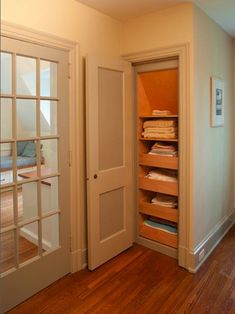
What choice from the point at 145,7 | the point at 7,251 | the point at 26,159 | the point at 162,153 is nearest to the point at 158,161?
the point at 162,153

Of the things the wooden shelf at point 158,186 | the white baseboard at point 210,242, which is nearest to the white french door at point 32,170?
the wooden shelf at point 158,186

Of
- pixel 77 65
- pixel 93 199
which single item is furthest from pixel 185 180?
pixel 77 65

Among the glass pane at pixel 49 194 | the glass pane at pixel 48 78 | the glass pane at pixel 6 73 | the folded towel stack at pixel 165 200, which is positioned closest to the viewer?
the glass pane at pixel 6 73

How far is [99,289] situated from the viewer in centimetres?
233

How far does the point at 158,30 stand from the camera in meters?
2.62

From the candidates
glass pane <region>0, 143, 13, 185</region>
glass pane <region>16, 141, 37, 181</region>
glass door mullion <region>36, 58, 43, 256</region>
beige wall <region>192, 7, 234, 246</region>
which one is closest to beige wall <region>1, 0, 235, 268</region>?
beige wall <region>192, 7, 234, 246</region>

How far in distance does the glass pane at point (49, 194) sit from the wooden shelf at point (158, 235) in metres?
1.16

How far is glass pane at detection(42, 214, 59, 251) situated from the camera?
232 cm

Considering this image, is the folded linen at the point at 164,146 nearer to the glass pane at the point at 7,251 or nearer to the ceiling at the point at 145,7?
the ceiling at the point at 145,7

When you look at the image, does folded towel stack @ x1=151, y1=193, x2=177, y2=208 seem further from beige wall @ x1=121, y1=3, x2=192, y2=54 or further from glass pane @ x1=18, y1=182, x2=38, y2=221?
beige wall @ x1=121, y1=3, x2=192, y2=54

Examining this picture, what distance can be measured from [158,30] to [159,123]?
0.90 meters

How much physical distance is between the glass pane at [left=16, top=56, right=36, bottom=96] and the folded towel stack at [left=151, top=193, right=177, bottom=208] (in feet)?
5.62

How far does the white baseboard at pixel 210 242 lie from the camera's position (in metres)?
2.58

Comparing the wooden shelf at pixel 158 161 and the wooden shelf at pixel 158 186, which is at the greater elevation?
the wooden shelf at pixel 158 161
